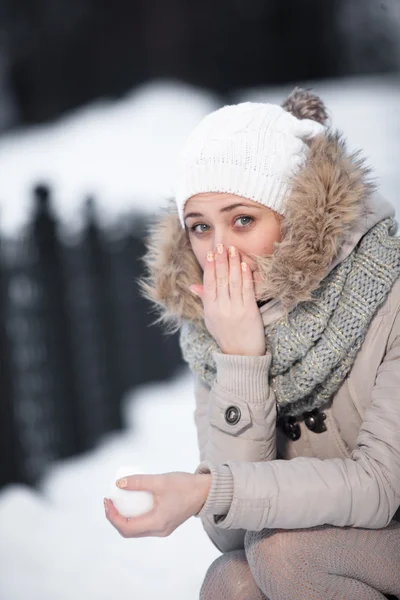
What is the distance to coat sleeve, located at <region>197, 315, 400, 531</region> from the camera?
46.0 inches

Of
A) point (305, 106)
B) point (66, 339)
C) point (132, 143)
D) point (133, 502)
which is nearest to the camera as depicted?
point (133, 502)

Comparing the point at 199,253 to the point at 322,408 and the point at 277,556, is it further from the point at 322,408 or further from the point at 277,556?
the point at 277,556

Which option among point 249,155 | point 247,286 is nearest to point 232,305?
point 247,286

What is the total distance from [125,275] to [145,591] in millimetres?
1976

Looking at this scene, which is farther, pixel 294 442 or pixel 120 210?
pixel 120 210

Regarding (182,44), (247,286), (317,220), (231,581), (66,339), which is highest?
(182,44)

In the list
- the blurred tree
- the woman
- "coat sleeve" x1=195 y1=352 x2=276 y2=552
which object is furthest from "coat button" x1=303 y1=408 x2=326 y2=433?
the blurred tree

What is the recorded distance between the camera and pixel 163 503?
1.13m

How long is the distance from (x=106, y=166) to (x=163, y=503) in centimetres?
261

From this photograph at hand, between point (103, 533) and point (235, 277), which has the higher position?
point (235, 277)

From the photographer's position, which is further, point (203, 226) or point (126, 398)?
point (126, 398)

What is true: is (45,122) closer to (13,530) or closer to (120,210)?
(120,210)

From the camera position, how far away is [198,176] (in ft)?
4.57

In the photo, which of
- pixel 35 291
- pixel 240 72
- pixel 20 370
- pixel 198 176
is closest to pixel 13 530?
pixel 20 370
